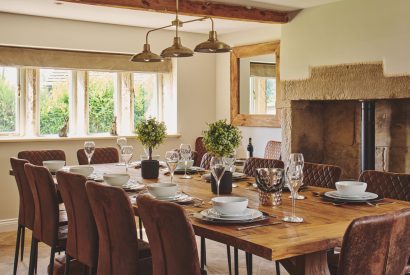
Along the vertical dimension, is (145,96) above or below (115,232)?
above

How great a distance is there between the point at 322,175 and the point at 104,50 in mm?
3509

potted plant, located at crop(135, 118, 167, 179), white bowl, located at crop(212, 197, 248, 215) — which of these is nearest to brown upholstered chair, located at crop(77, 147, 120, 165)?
potted plant, located at crop(135, 118, 167, 179)

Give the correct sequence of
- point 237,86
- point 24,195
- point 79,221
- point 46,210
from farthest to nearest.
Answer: point 237,86, point 24,195, point 46,210, point 79,221

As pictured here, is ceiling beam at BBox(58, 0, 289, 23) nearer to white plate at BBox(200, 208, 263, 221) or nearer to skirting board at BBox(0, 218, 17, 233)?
skirting board at BBox(0, 218, 17, 233)

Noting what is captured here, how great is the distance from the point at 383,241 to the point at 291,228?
388 millimetres

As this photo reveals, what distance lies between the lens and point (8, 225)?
220 inches

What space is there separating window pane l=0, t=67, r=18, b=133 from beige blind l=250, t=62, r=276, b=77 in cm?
275

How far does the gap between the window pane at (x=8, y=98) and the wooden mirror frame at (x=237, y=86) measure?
261cm

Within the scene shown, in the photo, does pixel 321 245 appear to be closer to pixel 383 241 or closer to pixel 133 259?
pixel 383 241

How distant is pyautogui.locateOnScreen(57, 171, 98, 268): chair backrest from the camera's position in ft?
9.09

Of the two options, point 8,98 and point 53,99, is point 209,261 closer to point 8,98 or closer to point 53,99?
point 53,99

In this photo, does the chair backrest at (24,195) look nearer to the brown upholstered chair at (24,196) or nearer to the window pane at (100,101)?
the brown upholstered chair at (24,196)

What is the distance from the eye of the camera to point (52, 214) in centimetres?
319

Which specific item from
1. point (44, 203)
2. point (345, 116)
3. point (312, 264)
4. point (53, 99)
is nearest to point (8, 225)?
point (53, 99)
